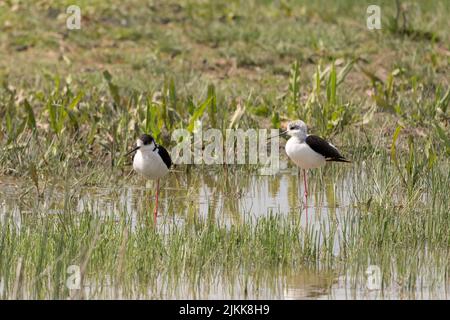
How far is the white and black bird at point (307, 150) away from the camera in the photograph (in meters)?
9.56

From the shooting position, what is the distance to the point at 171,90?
11.1m

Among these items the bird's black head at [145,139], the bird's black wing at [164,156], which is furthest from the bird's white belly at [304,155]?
the bird's black head at [145,139]

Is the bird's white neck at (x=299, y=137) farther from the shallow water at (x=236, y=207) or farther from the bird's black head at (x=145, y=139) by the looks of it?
the bird's black head at (x=145, y=139)

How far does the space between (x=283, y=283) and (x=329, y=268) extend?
1.40 ft

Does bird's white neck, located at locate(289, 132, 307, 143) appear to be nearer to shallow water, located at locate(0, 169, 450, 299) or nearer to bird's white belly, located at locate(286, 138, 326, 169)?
bird's white belly, located at locate(286, 138, 326, 169)

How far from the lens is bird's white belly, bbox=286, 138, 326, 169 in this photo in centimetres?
955

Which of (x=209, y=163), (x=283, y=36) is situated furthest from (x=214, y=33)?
(x=209, y=163)

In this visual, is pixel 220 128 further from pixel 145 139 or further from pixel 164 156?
pixel 145 139

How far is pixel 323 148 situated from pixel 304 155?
7.3 inches

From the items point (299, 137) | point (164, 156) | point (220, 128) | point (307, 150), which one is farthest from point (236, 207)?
point (220, 128)

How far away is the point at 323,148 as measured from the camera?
9617 mm

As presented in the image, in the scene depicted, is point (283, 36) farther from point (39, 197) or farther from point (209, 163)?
point (39, 197)
